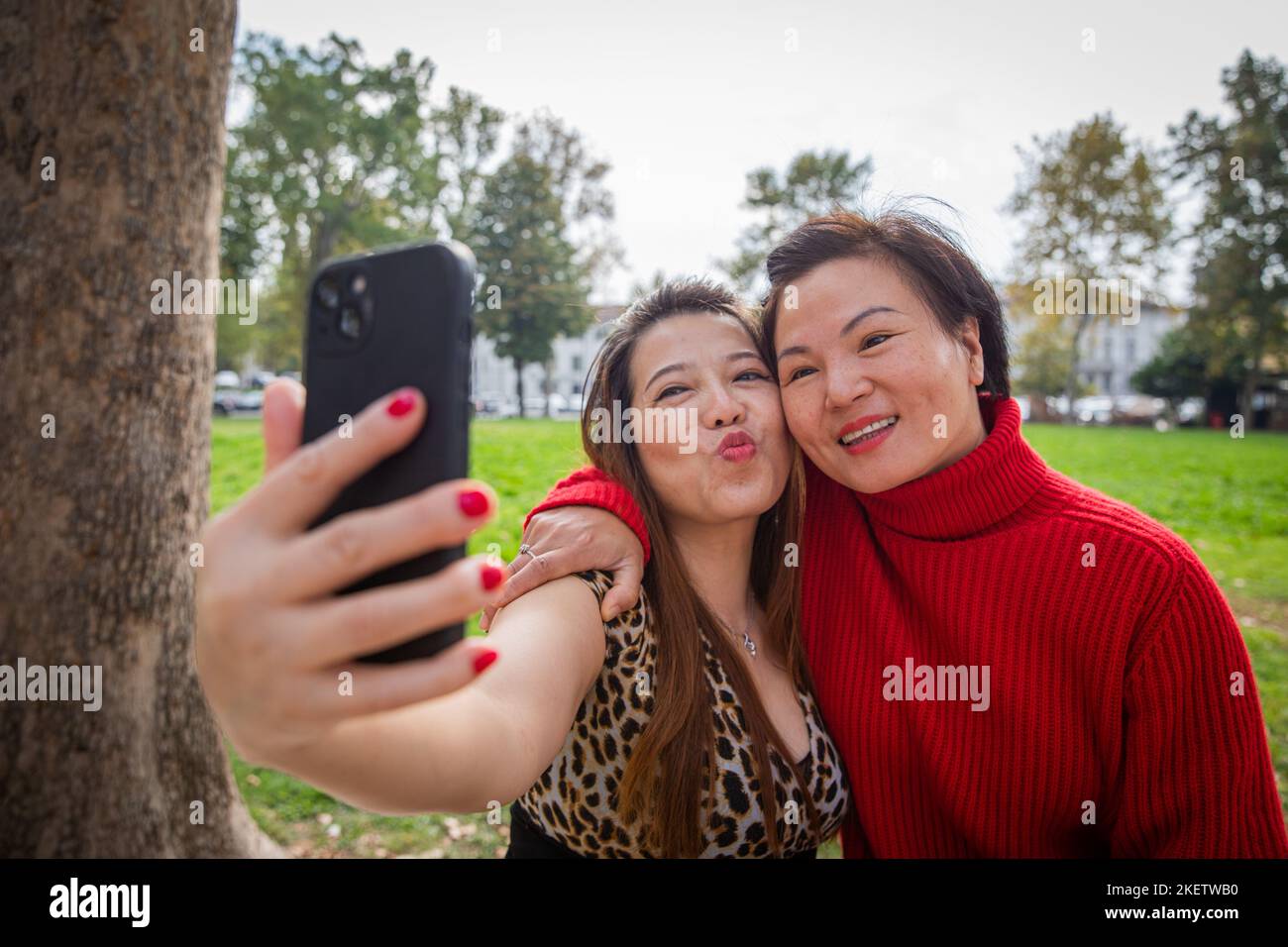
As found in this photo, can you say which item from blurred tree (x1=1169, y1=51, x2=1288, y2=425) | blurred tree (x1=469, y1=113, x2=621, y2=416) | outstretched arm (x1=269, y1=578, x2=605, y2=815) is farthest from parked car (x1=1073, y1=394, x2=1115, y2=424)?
outstretched arm (x1=269, y1=578, x2=605, y2=815)

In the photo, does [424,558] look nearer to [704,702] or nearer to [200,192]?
[704,702]

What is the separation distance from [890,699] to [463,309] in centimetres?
185

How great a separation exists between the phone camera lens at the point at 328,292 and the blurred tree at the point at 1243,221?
36.2 metres

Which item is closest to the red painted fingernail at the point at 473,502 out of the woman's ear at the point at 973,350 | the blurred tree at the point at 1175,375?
the woman's ear at the point at 973,350

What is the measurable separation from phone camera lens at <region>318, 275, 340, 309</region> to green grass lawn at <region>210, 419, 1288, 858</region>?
74.4 inches

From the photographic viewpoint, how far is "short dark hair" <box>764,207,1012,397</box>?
2.33m

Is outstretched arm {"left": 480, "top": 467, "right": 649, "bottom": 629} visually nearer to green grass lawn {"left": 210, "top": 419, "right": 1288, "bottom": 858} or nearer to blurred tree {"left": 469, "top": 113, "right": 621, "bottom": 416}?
green grass lawn {"left": 210, "top": 419, "right": 1288, "bottom": 858}

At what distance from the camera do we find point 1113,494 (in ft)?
40.9

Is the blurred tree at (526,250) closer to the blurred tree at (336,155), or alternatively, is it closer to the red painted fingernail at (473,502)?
the blurred tree at (336,155)

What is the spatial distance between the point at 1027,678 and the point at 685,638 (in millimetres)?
932

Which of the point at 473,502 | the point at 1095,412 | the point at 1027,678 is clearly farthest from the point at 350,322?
the point at 1095,412

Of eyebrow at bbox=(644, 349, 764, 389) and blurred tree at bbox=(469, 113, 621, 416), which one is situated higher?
blurred tree at bbox=(469, 113, 621, 416)

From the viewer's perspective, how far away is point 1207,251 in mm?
32031

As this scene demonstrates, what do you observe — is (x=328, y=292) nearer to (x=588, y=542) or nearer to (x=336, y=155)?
(x=588, y=542)
